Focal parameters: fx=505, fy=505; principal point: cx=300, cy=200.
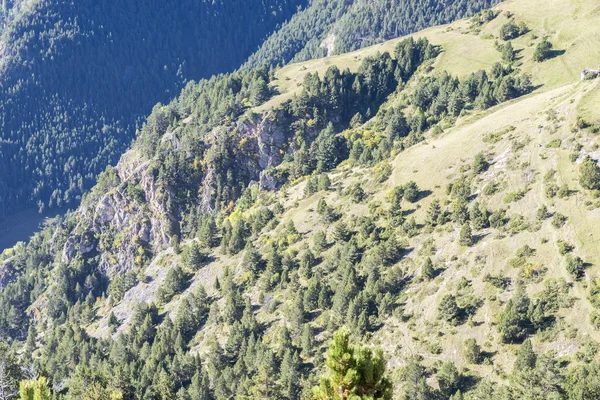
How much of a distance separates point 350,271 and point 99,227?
124m

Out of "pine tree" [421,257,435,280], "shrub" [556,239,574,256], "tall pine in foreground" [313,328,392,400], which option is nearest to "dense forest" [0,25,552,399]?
"tall pine in foreground" [313,328,392,400]

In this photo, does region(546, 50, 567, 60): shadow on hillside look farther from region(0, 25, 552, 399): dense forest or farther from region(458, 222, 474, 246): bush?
region(458, 222, 474, 246): bush

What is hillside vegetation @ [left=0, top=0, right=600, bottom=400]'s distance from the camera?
81.2 metres

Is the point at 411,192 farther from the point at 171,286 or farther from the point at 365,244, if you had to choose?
the point at 171,286

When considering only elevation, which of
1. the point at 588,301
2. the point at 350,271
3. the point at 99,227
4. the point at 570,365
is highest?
the point at 99,227

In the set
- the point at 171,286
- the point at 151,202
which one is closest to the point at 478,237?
the point at 171,286

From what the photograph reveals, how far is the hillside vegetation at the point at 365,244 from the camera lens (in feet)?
266

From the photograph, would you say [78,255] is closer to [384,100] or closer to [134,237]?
[134,237]

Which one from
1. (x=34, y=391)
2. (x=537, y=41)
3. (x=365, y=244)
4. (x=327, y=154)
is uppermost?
(x=537, y=41)

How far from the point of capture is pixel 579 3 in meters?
180

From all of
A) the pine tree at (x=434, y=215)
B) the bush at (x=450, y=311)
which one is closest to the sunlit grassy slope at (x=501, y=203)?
the bush at (x=450, y=311)

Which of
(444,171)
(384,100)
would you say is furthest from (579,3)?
(444,171)

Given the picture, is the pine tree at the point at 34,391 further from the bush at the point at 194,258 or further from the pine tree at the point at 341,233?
the bush at the point at 194,258

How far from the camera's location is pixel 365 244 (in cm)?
11669
